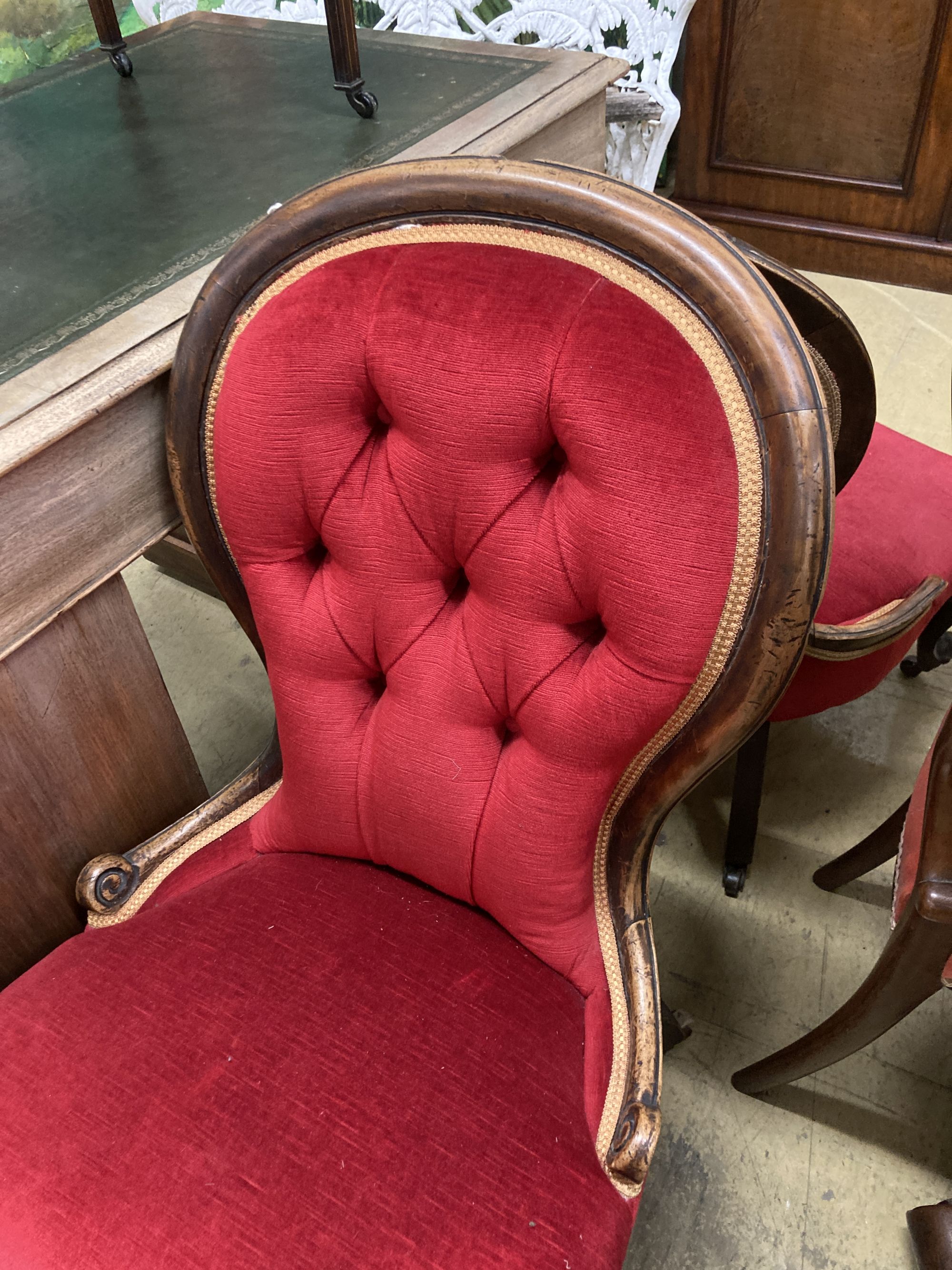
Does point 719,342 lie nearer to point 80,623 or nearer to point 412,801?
point 412,801

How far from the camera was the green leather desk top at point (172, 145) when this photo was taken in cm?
86

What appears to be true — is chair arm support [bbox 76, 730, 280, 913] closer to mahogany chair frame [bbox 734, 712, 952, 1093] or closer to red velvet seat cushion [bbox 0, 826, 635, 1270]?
red velvet seat cushion [bbox 0, 826, 635, 1270]

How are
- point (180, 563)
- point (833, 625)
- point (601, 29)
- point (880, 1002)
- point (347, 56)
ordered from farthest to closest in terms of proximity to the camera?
point (180, 563)
point (601, 29)
point (347, 56)
point (833, 625)
point (880, 1002)

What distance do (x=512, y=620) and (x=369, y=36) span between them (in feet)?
4.04

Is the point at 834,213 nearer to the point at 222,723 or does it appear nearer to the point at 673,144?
the point at 673,144

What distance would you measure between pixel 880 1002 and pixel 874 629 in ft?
1.19

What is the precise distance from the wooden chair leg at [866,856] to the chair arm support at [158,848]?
2.23 ft

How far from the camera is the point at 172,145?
3.70 feet

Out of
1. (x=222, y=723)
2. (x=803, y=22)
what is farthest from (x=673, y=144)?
(x=222, y=723)

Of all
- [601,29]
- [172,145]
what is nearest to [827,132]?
[601,29]

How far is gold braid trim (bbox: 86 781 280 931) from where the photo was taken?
83cm

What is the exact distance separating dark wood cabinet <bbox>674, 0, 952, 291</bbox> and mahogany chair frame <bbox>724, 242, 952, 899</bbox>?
52.1 inches

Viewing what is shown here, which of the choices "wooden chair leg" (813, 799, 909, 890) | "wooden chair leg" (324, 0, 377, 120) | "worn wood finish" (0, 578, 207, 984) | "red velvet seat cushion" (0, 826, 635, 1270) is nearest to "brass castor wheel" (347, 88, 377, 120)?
"wooden chair leg" (324, 0, 377, 120)

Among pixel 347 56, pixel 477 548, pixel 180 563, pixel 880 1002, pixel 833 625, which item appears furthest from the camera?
pixel 180 563
